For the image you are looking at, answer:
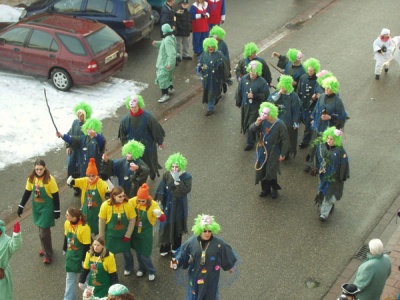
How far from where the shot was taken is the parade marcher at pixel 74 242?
8.41 metres

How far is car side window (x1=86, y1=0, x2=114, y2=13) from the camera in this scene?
1647 centimetres

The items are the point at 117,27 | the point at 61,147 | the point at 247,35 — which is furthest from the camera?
the point at 247,35

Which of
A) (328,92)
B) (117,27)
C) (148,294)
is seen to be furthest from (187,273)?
(117,27)

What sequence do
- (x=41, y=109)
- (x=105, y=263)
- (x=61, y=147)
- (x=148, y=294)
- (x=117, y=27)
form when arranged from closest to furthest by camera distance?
1. (x=105, y=263)
2. (x=148, y=294)
3. (x=61, y=147)
4. (x=41, y=109)
5. (x=117, y=27)

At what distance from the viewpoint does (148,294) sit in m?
9.23

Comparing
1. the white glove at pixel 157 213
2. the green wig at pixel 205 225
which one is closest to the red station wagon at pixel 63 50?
the white glove at pixel 157 213

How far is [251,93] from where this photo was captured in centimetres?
1245

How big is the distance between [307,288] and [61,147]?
564 cm

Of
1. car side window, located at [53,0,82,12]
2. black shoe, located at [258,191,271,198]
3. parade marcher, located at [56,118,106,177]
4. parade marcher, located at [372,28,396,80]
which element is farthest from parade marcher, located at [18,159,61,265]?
parade marcher, located at [372,28,396,80]

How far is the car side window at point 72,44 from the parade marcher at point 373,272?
822cm

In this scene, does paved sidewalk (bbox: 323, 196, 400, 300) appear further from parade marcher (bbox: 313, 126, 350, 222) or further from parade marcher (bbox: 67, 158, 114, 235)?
parade marcher (bbox: 67, 158, 114, 235)

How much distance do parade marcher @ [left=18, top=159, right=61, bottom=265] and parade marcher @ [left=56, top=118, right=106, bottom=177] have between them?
1.23 m

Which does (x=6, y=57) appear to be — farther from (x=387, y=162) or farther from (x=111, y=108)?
(x=387, y=162)

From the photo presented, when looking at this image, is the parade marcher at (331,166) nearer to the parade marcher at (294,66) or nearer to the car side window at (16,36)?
the parade marcher at (294,66)
